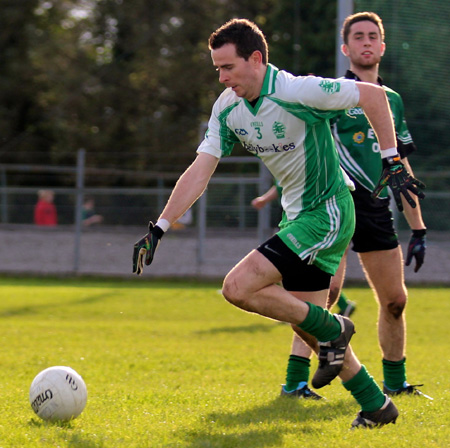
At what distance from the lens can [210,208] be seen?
1869cm

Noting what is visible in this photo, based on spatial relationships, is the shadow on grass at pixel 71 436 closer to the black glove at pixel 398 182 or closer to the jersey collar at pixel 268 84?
the black glove at pixel 398 182

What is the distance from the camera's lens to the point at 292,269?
463 cm

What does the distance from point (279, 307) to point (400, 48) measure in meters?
12.4

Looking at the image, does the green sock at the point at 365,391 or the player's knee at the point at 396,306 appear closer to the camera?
the green sock at the point at 365,391

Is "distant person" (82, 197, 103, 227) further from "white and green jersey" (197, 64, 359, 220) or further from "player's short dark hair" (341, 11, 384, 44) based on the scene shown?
"white and green jersey" (197, 64, 359, 220)

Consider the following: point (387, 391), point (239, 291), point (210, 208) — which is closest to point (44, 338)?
point (387, 391)

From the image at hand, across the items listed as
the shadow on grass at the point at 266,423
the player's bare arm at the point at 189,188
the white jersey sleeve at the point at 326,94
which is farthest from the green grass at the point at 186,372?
the white jersey sleeve at the point at 326,94

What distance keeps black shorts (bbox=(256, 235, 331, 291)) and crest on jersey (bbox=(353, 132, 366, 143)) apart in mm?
1531

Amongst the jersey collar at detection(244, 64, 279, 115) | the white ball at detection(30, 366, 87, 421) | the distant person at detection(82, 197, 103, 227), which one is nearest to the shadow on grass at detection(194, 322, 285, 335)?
the white ball at detection(30, 366, 87, 421)

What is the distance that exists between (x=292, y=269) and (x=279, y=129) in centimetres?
76

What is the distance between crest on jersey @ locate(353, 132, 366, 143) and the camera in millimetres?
6062

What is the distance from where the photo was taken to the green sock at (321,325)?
4.43m

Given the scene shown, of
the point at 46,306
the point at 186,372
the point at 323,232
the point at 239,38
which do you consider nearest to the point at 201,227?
the point at 46,306

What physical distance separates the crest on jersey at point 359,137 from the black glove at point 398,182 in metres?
1.57
